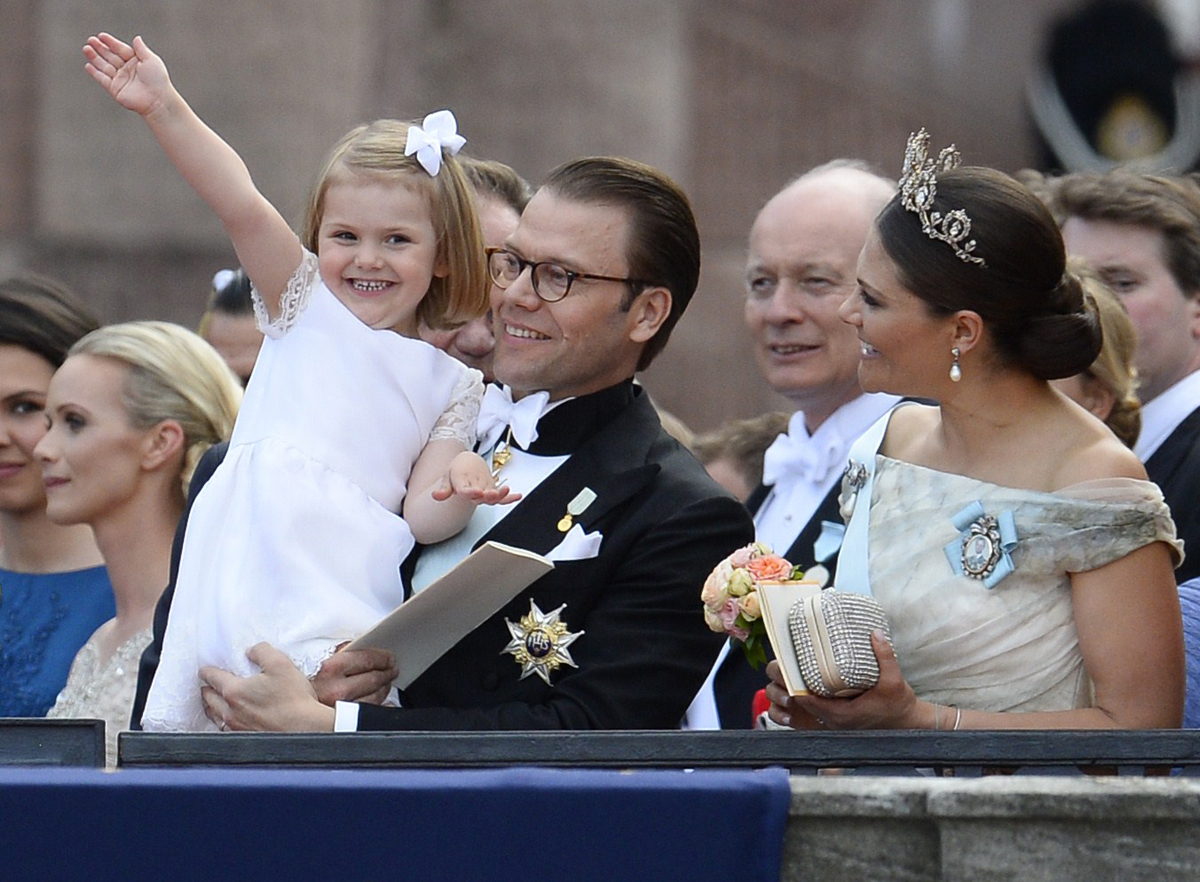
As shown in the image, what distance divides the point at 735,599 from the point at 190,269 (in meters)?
7.61

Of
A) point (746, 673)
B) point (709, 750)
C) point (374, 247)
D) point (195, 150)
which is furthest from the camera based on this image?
point (746, 673)

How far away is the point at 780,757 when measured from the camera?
2.16 meters

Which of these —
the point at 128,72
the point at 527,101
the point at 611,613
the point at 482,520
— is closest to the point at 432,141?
the point at 128,72

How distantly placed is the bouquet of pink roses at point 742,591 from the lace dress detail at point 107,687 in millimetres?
1633

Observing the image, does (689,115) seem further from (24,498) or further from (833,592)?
(833,592)

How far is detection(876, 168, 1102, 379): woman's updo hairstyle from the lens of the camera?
287 cm

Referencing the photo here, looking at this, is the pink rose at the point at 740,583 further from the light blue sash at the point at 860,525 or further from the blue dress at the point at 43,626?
the blue dress at the point at 43,626

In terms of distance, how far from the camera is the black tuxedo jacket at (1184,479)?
3.70 meters

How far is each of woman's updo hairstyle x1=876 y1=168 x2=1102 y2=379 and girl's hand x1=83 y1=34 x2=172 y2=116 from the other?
1284 mm

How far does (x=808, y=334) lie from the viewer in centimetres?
430

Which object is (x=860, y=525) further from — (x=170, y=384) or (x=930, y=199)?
(x=170, y=384)

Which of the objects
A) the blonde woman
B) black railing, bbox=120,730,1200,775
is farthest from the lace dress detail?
black railing, bbox=120,730,1200,775

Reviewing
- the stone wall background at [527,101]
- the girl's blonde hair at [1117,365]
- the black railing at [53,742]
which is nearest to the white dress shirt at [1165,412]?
the girl's blonde hair at [1117,365]

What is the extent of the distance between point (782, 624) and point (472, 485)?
69 centimetres
